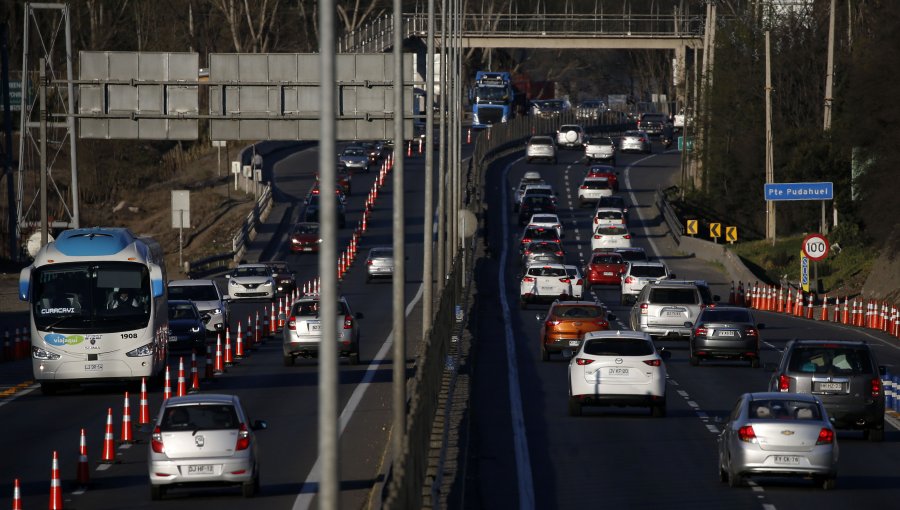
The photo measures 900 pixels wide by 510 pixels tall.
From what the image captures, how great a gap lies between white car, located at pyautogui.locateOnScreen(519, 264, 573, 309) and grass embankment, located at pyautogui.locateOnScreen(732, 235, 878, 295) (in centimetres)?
1286

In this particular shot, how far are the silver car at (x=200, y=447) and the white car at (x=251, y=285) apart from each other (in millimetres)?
38295

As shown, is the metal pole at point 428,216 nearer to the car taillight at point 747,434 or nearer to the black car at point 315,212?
the car taillight at point 747,434

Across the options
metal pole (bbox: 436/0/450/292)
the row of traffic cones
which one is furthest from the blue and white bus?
metal pole (bbox: 436/0/450/292)

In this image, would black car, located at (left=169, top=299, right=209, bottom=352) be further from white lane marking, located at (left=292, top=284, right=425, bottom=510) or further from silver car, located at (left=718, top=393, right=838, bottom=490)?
silver car, located at (left=718, top=393, right=838, bottom=490)

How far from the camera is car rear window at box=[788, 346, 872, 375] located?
79.7 feet

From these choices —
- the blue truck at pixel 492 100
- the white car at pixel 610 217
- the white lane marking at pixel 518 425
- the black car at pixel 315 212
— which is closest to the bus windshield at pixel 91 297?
the white lane marking at pixel 518 425

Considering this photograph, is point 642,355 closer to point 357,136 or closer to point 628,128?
point 357,136

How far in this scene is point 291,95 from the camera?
4700cm

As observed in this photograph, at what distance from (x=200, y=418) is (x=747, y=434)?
652 cm

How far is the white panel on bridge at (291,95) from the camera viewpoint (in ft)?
153

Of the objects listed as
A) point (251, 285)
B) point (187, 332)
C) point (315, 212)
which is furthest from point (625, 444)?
point (315, 212)

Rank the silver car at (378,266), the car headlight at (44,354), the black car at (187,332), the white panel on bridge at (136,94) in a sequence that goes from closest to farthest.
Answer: the car headlight at (44,354) → the black car at (187,332) → the white panel on bridge at (136,94) → the silver car at (378,266)

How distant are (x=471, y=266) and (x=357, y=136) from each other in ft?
50.0

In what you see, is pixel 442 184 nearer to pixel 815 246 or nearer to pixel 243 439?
pixel 815 246
